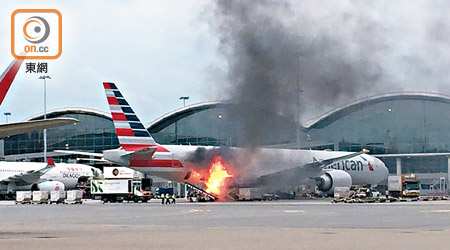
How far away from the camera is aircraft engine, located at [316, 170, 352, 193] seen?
228 feet

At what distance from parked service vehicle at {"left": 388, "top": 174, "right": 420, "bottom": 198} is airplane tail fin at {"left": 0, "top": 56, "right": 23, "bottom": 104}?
1885 inches

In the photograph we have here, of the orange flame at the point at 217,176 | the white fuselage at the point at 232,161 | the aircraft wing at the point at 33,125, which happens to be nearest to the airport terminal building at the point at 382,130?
the white fuselage at the point at 232,161

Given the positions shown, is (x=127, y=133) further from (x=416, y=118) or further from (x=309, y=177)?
(x=416, y=118)

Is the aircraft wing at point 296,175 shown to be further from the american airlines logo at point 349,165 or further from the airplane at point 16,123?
the airplane at point 16,123

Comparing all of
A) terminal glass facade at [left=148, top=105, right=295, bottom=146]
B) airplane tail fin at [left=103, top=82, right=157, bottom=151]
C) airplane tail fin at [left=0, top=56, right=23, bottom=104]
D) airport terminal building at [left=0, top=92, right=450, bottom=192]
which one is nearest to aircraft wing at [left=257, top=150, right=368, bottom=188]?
airport terminal building at [left=0, top=92, right=450, bottom=192]

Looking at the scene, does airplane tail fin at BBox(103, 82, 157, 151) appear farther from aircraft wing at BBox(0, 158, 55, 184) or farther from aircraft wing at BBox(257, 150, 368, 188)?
aircraft wing at BBox(0, 158, 55, 184)

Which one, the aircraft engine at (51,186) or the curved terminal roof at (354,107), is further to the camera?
the aircraft engine at (51,186)

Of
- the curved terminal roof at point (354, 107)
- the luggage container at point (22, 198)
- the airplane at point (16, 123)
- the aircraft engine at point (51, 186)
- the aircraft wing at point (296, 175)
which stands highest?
the curved terminal roof at point (354, 107)

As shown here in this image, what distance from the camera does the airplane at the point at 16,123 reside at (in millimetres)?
21750

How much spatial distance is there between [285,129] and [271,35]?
9.47 m

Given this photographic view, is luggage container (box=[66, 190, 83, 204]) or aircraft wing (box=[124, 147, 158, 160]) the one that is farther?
luggage container (box=[66, 190, 83, 204])

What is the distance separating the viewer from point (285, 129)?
63.4 m

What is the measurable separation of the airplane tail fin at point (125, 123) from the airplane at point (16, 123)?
130 ft

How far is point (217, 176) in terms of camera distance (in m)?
63.6
